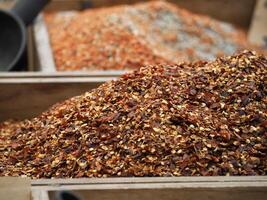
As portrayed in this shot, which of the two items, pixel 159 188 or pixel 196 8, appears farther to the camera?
pixel 196 8

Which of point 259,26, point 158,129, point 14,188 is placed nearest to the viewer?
point 14,188

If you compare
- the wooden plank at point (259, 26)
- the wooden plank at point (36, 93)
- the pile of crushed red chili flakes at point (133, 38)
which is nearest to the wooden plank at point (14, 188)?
the wooden plank at point (36, 93)

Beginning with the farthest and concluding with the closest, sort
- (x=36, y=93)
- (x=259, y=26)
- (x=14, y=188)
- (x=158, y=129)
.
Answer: (x=259, y=26)
(x=36, y=93)
(x=158, y=129)
(x=14, y=188)

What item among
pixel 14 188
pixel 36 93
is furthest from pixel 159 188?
pixel 36 93

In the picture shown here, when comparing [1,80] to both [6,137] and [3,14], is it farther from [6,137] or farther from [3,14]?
[3,14]

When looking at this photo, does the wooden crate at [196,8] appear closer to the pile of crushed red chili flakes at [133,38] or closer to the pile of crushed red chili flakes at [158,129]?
the pile of crushed red chili flakes at [133,38]

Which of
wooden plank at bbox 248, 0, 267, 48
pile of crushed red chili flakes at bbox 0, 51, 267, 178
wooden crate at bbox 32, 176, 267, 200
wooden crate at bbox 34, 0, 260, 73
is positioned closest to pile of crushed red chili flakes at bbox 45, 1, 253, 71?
wooden crate at bbox 34, 0, 260, 73

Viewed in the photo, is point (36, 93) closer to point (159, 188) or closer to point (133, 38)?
point (159, 188)

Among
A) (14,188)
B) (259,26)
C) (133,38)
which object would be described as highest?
(259,26)
